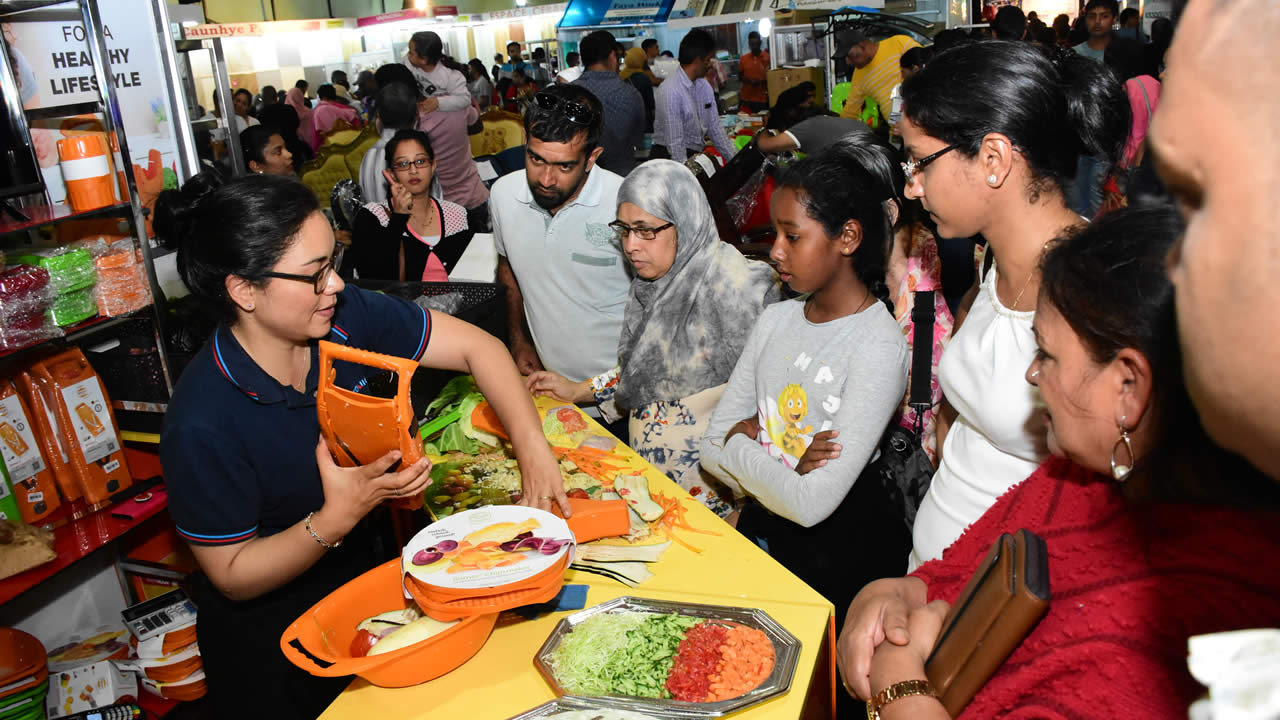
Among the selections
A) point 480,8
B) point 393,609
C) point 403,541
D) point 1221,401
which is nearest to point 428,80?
point 403,541

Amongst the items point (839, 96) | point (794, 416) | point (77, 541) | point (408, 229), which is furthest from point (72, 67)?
point (839, 96)

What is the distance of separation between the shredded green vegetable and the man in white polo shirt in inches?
66.5

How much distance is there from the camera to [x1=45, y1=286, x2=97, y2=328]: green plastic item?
263cm

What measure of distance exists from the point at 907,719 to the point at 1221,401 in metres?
0.94

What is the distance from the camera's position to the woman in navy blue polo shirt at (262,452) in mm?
1713

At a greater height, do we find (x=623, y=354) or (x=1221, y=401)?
(x=1221, y=401)

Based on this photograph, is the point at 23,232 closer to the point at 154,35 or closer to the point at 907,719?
the point at 154,35

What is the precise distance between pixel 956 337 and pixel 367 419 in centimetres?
130

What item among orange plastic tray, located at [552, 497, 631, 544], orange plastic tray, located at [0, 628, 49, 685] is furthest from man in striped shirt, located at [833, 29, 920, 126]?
orange plastic tray, located at [0, 628, 49, 685]

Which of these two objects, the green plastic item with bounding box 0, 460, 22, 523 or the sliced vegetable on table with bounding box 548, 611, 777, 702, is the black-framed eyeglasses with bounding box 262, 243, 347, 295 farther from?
A: the green plastic item with bounding box 0, 460, 22, 523

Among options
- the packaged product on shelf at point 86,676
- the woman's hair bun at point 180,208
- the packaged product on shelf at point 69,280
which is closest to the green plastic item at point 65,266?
the packaged product on shelf at point 69,280

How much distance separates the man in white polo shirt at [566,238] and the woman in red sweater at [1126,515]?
→ 6.84 feet

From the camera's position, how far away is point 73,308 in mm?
2693

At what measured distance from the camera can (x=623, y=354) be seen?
2865 mm
